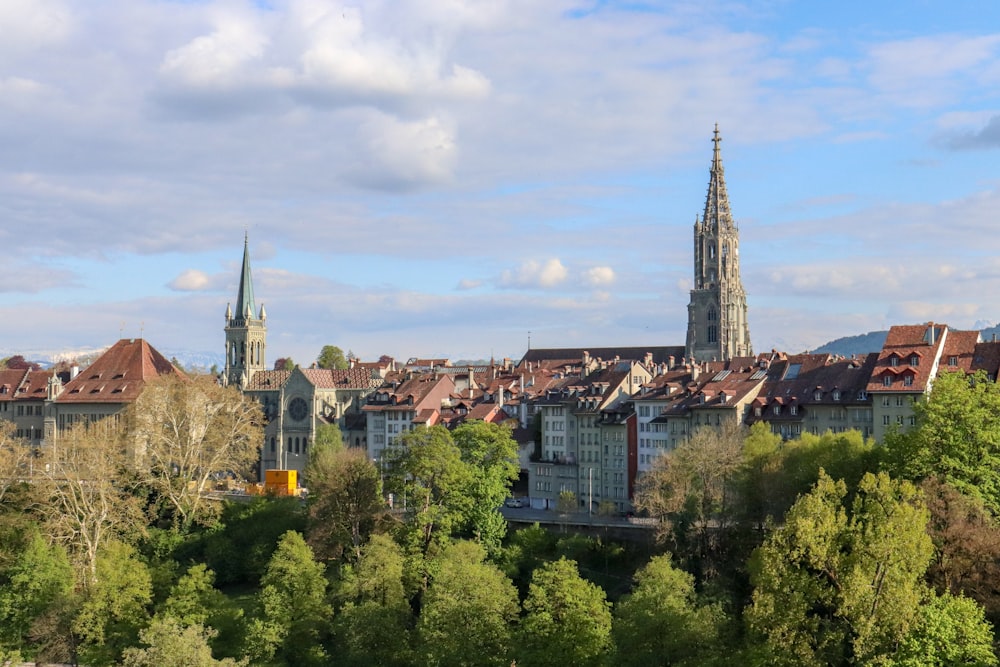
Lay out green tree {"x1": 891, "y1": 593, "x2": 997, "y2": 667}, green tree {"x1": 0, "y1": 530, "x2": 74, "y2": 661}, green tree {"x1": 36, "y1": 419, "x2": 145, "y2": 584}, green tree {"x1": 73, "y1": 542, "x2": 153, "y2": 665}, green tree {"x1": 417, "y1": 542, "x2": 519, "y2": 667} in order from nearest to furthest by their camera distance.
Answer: green tree {"x1": 891, "y1": 593, "x2": 997, "y2": 667} → green tree {"x1": 417, "y1": 542, "x2": 519, "y2": 667} → green tree {"x1": 73, "y1": 542, "x2": 153, "y2": 665} → green tree {"x1": 0, "y1": 530, "x2": 74, "y2": 661} → green tree {"x1": 36, "y1": 419, "x2": 145, "y2": 584}

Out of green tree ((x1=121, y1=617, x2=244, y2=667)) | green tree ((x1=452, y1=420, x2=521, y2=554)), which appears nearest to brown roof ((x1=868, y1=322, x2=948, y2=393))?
green tree ((x1=452, y1=420, x2=521, y2=554))

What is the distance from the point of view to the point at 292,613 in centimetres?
8281

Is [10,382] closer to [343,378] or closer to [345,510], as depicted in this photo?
[343,378]

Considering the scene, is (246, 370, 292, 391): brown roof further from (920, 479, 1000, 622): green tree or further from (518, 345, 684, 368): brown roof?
(920, 479, 1000, 622): green tree

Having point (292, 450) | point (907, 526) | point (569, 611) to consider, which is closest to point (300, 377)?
point (292, 450)

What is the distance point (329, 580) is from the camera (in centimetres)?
8900

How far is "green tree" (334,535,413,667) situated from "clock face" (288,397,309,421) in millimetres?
69289

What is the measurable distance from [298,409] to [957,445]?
326 ft

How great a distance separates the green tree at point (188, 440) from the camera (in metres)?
110

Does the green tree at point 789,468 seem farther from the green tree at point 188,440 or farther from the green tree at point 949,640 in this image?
the green tree at point 188,440

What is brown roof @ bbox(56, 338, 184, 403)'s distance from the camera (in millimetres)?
142625

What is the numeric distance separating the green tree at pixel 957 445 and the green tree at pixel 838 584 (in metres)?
12.9

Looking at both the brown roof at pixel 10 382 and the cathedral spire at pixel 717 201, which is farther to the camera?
the cathedral spire at pixel 717 201

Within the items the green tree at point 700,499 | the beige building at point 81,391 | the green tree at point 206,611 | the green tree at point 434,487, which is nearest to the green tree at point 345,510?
the green tree at point 434,487
